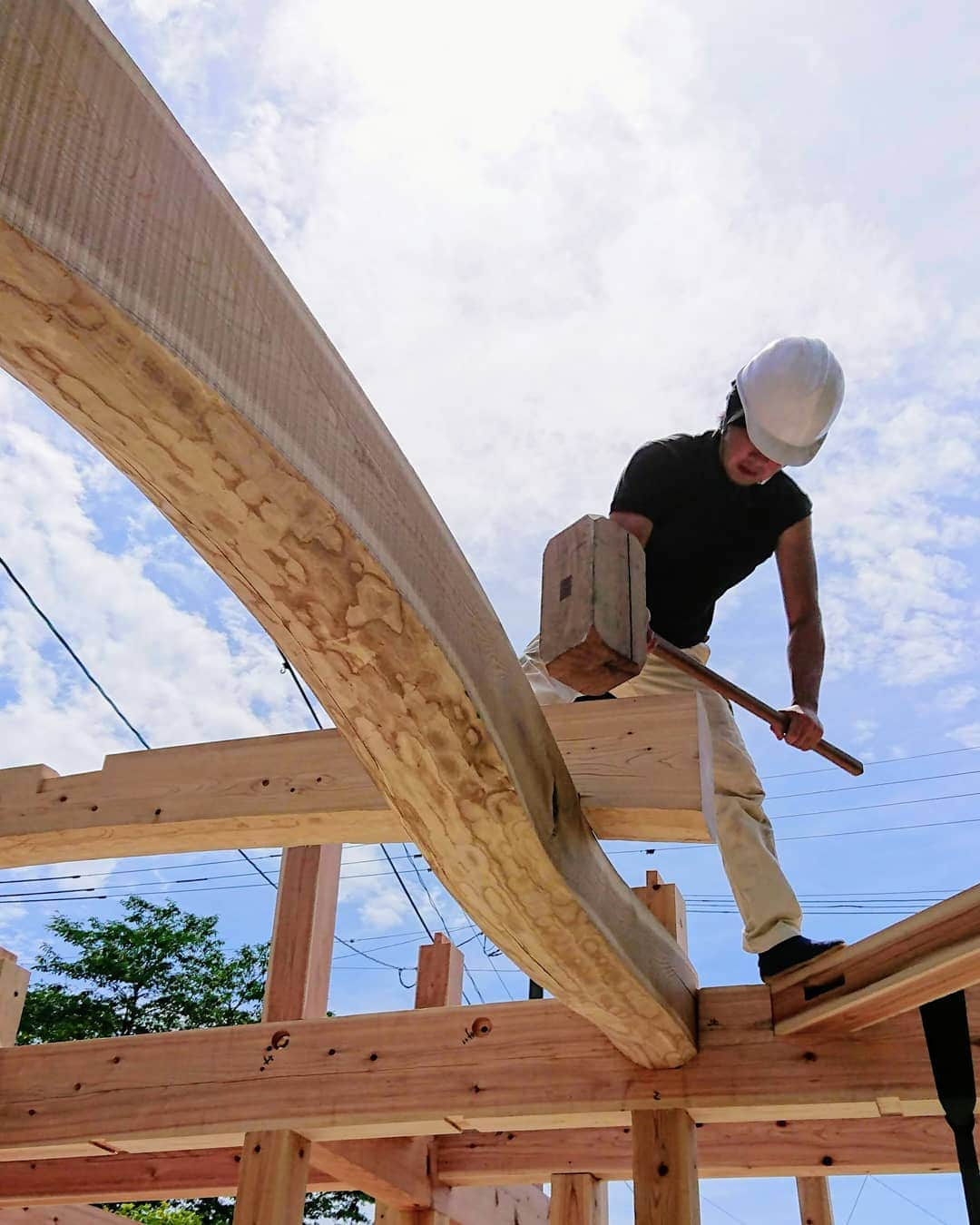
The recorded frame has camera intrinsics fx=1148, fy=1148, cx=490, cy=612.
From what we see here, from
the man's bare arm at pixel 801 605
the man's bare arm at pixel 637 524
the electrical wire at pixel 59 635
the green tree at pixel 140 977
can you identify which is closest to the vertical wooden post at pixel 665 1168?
the man's bare arm at pixel 801 605

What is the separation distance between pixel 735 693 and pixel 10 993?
2698 mm

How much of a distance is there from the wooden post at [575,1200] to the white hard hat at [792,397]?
2.54 meters

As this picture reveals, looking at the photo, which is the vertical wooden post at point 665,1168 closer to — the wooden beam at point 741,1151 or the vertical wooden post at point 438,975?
the wooden beam at point 741,1151

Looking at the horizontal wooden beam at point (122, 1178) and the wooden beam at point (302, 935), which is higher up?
the wooden beam at point (302, 935)

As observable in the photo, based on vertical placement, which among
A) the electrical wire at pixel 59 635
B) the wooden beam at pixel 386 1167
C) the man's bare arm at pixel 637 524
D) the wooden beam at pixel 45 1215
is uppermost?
the electrical wire at pixel 59 635

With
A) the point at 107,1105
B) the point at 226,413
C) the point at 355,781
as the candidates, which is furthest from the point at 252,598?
the point at 107,1105

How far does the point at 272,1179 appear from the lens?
3.04m

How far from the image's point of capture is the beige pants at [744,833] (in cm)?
270

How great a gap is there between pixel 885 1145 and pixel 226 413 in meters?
3.32

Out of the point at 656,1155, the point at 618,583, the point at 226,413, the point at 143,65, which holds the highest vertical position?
the point at 618,583

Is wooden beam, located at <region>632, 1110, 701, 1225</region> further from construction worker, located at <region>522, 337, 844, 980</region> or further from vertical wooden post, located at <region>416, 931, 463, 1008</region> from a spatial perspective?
vertical wooden post, located at <region>416, 931, 463, 1008</region>

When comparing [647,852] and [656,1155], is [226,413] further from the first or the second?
[647,852]

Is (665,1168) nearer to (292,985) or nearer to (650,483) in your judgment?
(292,985)

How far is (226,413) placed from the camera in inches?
39.8
